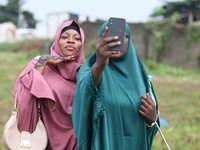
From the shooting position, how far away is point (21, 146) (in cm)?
201

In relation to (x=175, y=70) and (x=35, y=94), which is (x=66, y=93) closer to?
(x=35, y=94)

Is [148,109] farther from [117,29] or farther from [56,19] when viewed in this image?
[56,19]

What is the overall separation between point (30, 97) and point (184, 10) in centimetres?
2159

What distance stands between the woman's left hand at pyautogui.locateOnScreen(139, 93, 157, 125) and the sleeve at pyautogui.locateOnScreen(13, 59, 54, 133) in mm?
545

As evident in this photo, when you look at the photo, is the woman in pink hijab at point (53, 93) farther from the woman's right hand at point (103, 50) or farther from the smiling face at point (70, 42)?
the woman's right hand at point (103, 50)

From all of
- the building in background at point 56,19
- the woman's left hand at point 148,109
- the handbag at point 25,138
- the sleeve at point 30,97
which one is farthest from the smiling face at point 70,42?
the building in background at point 56,19

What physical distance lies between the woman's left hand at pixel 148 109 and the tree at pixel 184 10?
18.3 m

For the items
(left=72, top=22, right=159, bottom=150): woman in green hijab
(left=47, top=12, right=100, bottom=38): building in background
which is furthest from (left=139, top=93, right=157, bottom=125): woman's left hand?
(left=47, top=12, right=100, bottom=38): building in background

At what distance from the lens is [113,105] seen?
1789mm

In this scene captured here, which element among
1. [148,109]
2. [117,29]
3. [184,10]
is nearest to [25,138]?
[148,109]

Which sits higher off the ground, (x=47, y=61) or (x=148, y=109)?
(x=47, y=61)

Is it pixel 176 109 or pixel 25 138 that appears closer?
pixel 25 138

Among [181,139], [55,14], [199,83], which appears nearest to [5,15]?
[55,14]

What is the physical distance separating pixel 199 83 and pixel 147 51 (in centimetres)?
444
